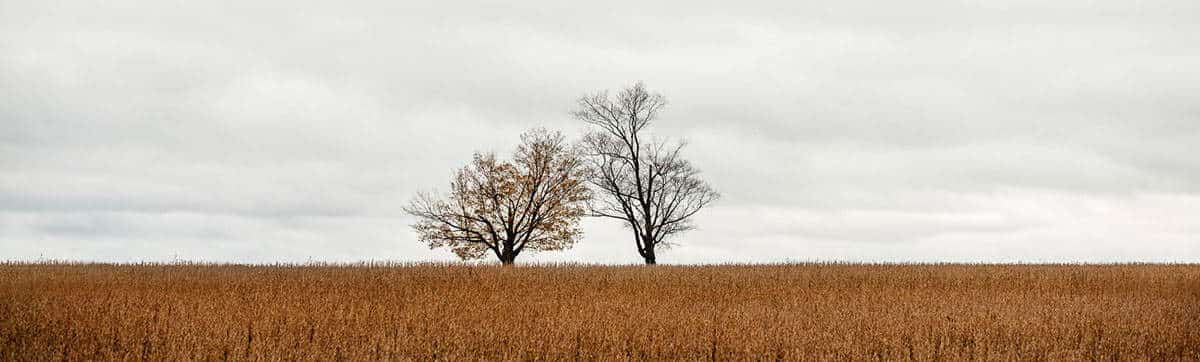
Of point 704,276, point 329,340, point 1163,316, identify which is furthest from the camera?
point 704,276

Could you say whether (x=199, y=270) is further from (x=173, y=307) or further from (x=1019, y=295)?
(x=1019, y=295)

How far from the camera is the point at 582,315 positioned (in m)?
13.8

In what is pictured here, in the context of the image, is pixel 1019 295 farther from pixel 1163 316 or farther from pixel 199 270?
pixel 199 270

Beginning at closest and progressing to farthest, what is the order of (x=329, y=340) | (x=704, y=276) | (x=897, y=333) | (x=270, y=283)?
(x=329, y=340)
(x=897, y=333)
(x=270, y=283)
(x=704, y=276)

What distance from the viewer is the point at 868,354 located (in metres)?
11.2

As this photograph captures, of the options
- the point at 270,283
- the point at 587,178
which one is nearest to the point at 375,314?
the point at 270,283

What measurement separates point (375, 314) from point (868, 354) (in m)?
6.91

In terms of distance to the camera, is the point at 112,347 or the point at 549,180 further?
the point at 549,180

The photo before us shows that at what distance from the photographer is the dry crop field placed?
11008mm

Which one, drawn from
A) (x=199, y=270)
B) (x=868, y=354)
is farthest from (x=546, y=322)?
(x=199, y=270)

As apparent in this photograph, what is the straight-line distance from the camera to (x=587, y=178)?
116 ft

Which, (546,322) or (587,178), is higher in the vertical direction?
(587,178)

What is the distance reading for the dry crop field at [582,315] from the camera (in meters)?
11.0

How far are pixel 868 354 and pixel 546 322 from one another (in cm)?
418
